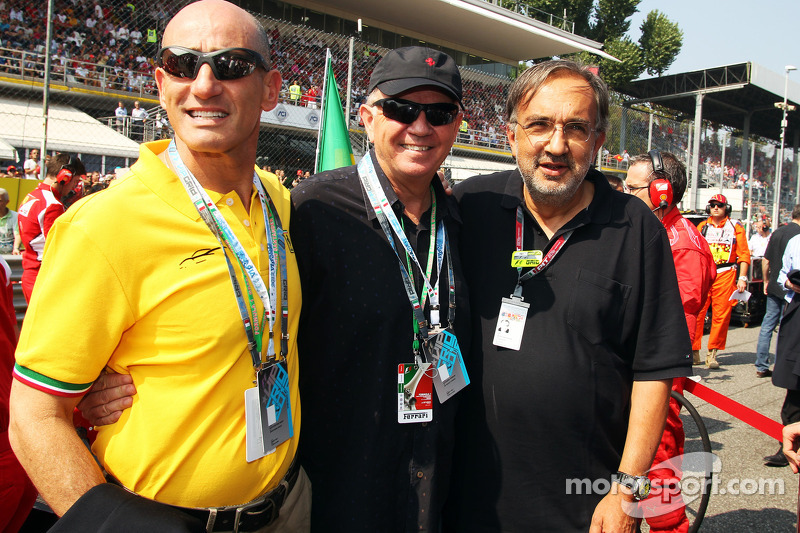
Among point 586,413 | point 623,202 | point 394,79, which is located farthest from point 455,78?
point 586,413

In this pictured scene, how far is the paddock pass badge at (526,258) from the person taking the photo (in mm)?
2045

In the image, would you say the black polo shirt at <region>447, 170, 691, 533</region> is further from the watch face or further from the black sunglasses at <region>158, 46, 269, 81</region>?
the black sunglasses at <region>158, 46, 269, 81</region>

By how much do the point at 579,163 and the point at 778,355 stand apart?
3212 mm

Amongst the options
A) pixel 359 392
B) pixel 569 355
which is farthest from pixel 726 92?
pixel 359 392

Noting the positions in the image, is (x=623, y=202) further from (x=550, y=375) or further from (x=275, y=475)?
(x=275, y=475)

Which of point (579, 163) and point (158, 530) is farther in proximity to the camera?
point (579, 163)

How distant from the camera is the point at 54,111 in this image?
13.9 metres

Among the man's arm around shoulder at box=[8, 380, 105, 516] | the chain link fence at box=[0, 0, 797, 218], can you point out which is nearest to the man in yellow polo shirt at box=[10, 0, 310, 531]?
the man's arm around shoulder at box=[8, 380, 105, 516]

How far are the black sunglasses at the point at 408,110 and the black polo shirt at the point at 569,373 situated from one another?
0.63 metres

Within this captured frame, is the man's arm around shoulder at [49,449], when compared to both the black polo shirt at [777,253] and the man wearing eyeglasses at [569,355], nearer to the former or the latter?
the man wearing eyeglasses at [569,355]

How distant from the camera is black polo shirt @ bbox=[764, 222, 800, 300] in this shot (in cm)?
703

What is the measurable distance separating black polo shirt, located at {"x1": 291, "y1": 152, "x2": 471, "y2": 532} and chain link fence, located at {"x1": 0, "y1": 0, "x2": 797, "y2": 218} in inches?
405

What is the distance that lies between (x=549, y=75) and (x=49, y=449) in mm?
1999

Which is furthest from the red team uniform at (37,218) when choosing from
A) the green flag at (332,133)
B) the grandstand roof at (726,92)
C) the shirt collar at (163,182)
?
the grandstand roof at (726,92)
